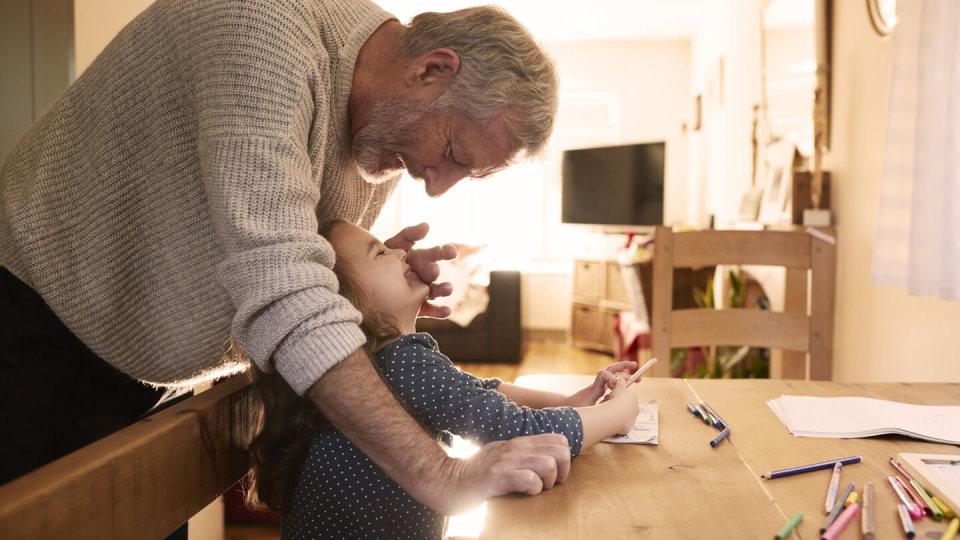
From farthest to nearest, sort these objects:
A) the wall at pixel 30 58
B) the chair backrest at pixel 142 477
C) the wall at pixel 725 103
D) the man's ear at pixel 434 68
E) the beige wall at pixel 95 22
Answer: the wall at pixel 725 103, the beige wall at pixel 95 22, the wall at pixel 30 58, the man's ear at pixel 434 68, the chair backrest at pixel 142 477

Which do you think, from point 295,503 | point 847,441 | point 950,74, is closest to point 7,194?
point 295,503

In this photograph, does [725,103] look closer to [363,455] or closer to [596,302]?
[596,302]

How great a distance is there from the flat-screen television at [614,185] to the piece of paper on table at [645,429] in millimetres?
4257

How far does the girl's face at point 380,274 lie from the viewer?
3.84 ft

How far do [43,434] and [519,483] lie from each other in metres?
0.64

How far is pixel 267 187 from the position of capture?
80 centimetres

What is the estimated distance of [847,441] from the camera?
986 millimetres

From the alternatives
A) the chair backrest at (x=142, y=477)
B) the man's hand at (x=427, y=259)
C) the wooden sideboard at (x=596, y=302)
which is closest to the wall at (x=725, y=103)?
the wooden sideboard at (x=596, y=302)

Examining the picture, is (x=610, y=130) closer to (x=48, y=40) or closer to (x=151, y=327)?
(x=48, y=40)

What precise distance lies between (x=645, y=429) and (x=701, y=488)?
234 mm

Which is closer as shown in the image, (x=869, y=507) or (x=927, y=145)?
(x=869, y=507)

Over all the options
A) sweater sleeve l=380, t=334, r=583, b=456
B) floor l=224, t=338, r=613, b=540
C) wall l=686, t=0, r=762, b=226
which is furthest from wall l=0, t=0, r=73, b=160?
floor l=224, t=338, r=613, b=540

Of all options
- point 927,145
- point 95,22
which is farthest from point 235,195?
point 95,22

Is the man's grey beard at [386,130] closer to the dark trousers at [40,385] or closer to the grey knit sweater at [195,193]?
the grey knit sweater at [195,193]
